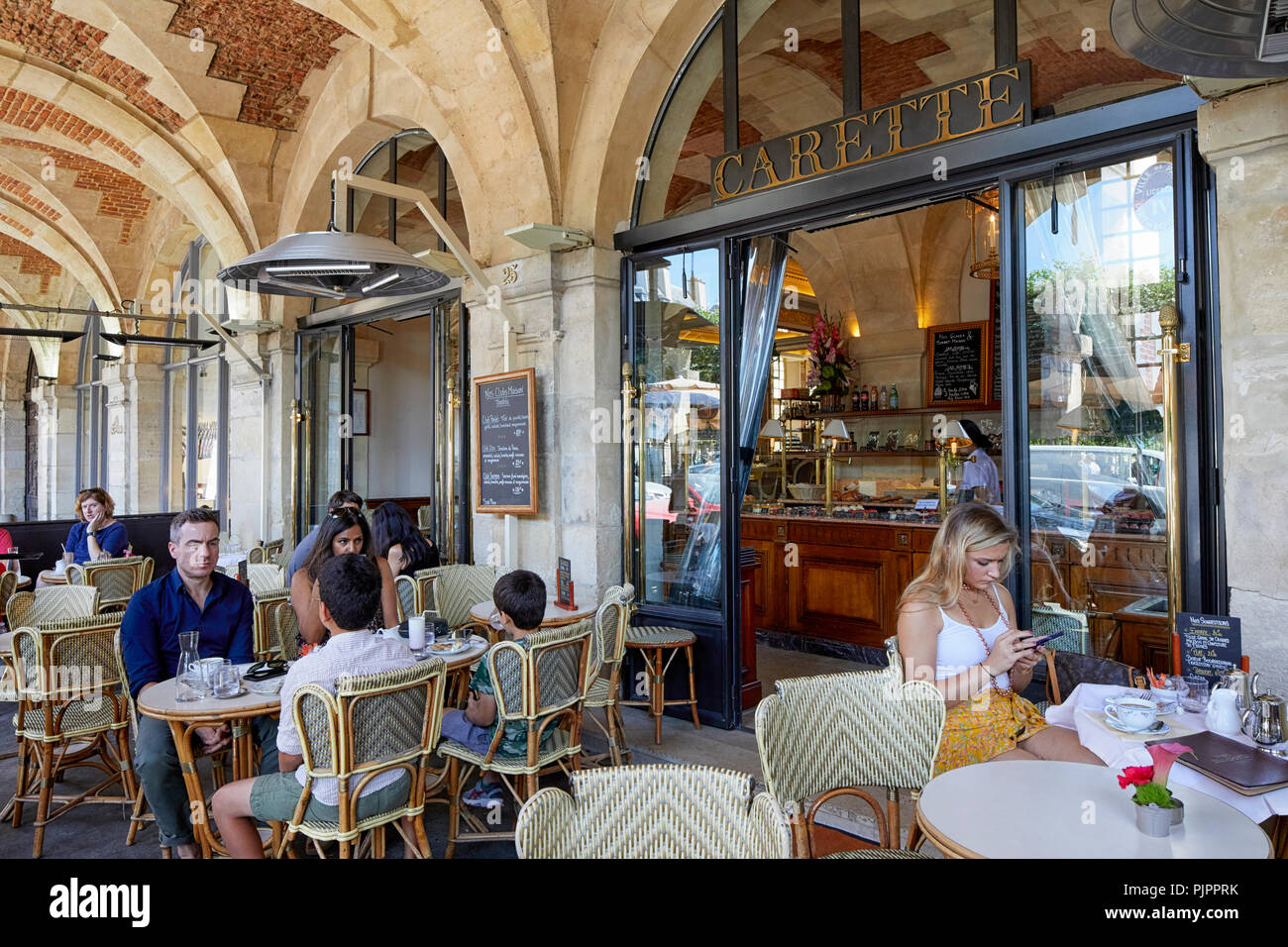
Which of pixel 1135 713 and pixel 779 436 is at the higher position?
pixel 779 436

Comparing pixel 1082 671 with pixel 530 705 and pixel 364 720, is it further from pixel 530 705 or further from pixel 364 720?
Result: pixel 364 720

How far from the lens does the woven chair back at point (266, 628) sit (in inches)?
171

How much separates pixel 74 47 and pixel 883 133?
24.5 feet

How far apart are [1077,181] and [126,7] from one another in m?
7.40

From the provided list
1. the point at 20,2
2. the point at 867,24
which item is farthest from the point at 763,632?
the point at 20,2

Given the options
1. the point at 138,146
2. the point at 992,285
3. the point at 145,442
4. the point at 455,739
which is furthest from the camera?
the point at 145,442

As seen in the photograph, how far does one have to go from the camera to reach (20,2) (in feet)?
22.6

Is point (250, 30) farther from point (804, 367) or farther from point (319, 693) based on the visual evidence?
point (804, 367)

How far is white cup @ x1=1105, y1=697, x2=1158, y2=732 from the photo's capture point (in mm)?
2418

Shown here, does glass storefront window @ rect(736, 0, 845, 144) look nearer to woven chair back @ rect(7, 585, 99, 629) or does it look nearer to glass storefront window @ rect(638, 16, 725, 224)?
glass storefront window @ rect(638, 16, 725, 224)

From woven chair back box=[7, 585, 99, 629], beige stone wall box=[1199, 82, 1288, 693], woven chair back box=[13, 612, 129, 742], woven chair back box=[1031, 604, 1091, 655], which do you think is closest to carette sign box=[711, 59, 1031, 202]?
beige stone wall box=[1199, 82, 1288, 693]

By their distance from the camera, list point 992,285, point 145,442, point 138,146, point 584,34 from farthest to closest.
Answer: point 145,442
point 992,285
point 138,146
point 584,34

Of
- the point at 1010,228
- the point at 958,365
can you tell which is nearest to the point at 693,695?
the point at 1010,228

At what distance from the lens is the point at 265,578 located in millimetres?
5445
